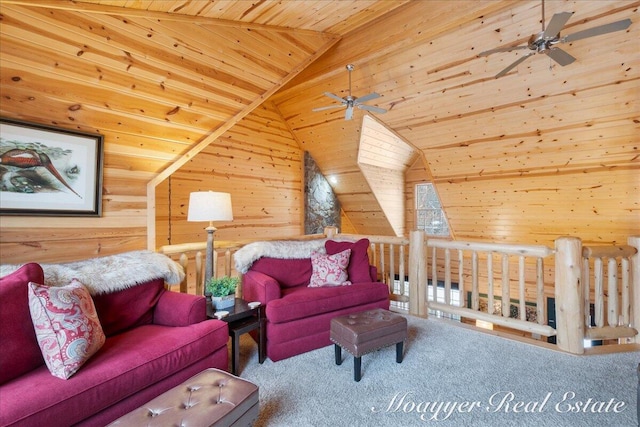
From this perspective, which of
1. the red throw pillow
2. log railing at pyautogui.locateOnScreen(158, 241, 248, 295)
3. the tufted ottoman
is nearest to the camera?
the tufted ottoman

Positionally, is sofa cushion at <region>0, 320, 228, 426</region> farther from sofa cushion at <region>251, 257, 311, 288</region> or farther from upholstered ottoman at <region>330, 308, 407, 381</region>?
sofa cushion at <region>251, 257, 311, 288</region>

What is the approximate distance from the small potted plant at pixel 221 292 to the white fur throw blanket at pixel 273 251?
49cm

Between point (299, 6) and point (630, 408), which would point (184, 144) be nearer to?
point (299, 6)

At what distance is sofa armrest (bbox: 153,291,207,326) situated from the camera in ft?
7.23

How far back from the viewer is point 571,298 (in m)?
2.63

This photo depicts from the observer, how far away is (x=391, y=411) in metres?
Result: 1.92

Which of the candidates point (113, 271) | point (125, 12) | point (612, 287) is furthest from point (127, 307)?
point (612, 287)

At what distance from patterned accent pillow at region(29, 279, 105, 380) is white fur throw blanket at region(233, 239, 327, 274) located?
Answer: 1487 millimetres

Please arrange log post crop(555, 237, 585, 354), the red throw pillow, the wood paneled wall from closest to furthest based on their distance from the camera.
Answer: the wood paneled wall
log post crop(555, 237, 585, 354)
the red throw pillow

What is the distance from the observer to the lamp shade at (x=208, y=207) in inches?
103

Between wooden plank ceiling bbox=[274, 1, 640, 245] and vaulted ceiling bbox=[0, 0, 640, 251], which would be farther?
wooden plank ceiling bbox=[274, 1, 640, 245]

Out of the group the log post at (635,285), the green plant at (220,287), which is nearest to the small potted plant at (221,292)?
the green plant at (220,287)

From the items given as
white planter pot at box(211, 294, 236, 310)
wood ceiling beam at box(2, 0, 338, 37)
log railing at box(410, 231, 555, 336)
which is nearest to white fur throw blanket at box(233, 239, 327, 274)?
white planter pot at box(211, 294, 236, 310)

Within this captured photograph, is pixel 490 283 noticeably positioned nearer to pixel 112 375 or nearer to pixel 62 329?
pixel 112 375
